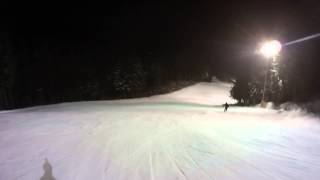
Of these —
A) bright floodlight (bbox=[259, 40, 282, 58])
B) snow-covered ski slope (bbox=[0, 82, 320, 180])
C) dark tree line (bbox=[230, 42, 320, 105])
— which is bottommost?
snow-covered ski slope (bbox=[0, 82, 320, 180])

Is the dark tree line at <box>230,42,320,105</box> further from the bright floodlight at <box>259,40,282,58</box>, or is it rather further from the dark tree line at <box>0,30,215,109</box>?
the dark tree line at <box>0,30,215,109</box>

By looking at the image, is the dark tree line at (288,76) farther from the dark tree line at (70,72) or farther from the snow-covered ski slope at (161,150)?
the dark tree line at (70,72)

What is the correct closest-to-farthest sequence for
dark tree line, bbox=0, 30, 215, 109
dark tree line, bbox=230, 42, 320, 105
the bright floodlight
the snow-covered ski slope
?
the snow-covered ski slope
dark tree line, bbox=230, 42, 320, 105
the bright floodlight
dark tree line, bbox=0, 30, 215, 109

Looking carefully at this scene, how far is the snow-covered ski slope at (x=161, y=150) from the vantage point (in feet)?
26.9

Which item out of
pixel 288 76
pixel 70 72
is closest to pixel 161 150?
pixel 288 76

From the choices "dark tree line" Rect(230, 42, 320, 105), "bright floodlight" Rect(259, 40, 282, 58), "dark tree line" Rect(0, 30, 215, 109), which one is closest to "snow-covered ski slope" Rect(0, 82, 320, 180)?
"dark tree line" Rect(230, 42, 320, 105)

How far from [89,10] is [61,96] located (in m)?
12.3

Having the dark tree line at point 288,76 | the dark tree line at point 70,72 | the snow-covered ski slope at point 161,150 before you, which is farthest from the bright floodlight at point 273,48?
the dark tree line at point 70,72

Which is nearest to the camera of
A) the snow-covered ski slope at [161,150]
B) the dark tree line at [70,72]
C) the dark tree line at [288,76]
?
the snow-covered ski slope at [161,150]

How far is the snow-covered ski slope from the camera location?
26.9 ft

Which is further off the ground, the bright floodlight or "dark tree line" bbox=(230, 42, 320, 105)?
the bright floodlight

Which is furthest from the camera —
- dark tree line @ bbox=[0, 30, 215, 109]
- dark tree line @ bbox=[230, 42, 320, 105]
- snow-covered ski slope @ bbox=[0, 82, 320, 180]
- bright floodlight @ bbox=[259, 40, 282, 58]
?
dark tree line @ bbox=[0, 30, 215, 109]

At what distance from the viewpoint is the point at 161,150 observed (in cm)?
1045

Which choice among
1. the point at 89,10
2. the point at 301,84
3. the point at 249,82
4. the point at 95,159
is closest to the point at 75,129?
the point at 95,159
